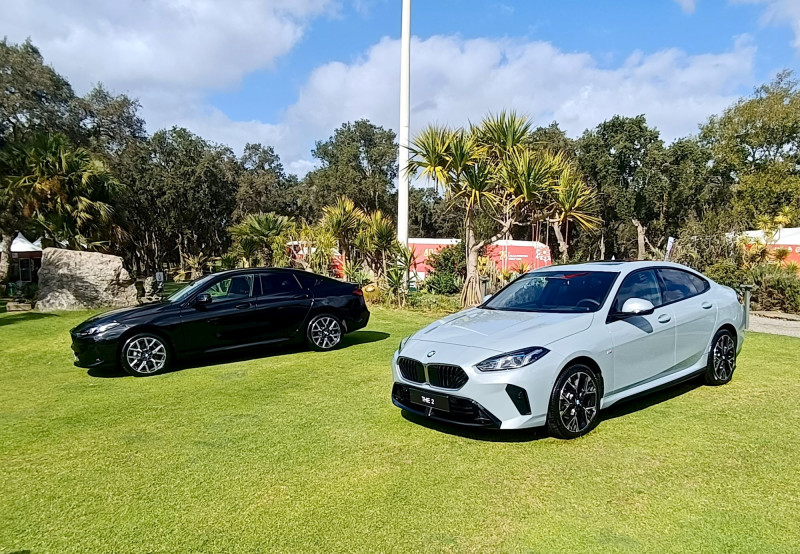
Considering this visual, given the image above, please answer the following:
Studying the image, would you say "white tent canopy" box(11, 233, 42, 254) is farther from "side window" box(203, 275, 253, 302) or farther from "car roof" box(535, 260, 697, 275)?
"car roof" box(535, 260, 697, 275)

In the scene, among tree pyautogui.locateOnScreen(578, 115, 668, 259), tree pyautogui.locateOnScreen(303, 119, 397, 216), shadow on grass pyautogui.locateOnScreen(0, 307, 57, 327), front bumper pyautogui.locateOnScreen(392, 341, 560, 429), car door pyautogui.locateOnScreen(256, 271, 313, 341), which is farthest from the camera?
tree pyautogui.locateOnScreen(303, 119, 397, 216)

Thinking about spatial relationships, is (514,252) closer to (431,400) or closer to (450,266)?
(450,266)

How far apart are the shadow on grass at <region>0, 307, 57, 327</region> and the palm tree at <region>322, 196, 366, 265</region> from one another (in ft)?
25.3

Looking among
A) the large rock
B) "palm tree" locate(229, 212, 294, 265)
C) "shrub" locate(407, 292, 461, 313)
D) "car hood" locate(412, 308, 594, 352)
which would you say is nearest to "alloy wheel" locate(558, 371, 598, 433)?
"car hood" locate(412, 308, 594, 352)

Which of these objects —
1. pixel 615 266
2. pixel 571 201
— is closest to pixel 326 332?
pixel 615 266

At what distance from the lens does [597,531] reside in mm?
3098

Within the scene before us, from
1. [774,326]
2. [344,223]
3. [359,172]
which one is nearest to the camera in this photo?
[774,326]

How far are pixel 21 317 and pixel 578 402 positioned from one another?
1321 centimetres

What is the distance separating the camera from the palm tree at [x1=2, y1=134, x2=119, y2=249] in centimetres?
1572

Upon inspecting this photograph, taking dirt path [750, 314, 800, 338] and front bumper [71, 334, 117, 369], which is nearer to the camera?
front bumper [71, 334, 117, 369]

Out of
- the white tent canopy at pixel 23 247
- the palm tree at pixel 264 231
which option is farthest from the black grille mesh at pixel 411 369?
the white tent canopy at pixel 23 247

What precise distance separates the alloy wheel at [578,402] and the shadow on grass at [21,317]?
12243mm

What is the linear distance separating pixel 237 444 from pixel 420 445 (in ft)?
5.04

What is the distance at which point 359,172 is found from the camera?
3762 centimetres
